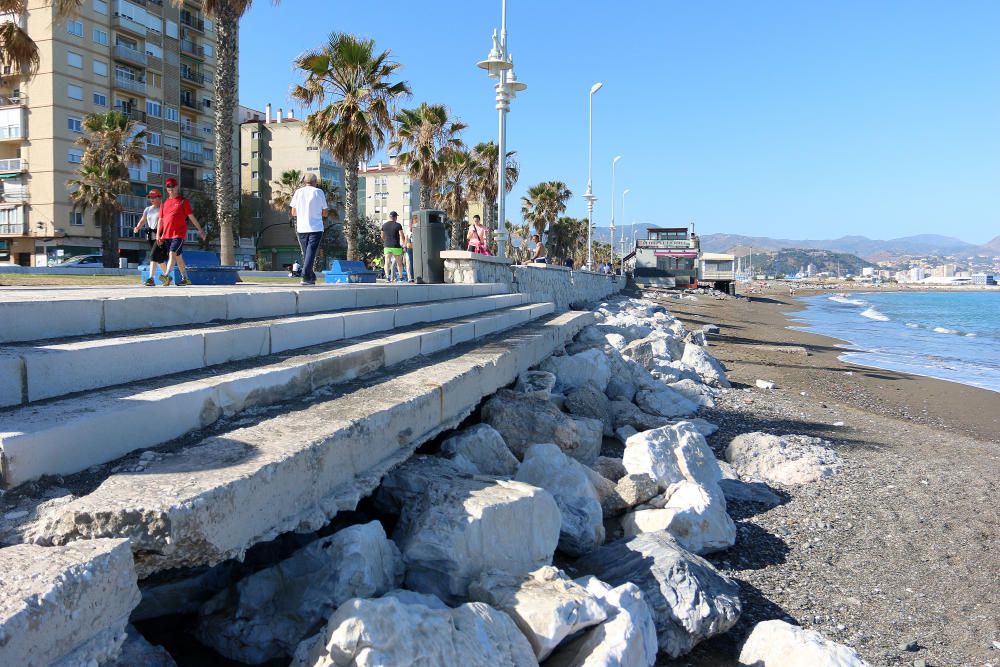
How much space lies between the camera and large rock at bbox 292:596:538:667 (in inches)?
83.4

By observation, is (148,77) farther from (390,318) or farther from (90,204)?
(390,318)

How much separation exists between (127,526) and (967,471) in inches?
283

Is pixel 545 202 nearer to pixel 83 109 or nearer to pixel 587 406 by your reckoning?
pixel 83 109

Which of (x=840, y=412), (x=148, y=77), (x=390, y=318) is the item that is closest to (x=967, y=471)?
(x=840, y=412)

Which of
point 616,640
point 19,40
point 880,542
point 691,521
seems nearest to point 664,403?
point 880,542

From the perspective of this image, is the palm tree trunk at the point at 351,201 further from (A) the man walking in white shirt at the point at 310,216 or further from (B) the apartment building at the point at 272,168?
(B) the apartment building at the point at 272,168

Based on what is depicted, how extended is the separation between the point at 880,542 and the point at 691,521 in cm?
151

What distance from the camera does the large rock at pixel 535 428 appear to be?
5227 mm

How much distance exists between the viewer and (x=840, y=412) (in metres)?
9.35

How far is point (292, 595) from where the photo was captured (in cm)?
267

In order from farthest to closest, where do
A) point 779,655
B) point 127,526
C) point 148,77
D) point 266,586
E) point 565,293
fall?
1. point 148,77
2. point 565,293
3. point 779,655
4. point 266,586
5. point 127,526

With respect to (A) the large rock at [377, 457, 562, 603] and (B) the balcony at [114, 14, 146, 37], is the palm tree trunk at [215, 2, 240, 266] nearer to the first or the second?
(A) the large rock at [377, 457, 562, 603]

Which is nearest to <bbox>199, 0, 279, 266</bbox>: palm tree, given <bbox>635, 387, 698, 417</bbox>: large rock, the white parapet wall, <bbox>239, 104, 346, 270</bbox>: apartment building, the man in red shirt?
the white parapet wall

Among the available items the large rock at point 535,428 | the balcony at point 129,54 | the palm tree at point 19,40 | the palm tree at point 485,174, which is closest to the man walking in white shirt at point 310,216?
the large rock at point 535,428
